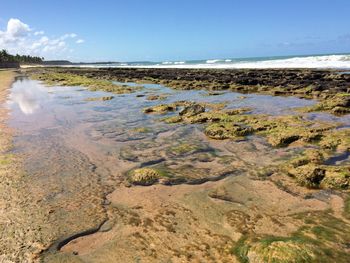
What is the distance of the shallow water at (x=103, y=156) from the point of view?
6809 millimetres

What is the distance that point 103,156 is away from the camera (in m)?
9.80

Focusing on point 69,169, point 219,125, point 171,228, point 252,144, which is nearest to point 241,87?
point 219,125

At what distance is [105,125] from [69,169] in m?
5.75

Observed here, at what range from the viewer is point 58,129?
13703mm

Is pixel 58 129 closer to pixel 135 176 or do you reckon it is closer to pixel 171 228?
pixel 135 176

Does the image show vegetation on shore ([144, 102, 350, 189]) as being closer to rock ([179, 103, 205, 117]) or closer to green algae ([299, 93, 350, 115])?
rock ([179, 103, 205, 117])

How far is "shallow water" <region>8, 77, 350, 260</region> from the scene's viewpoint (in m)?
6.81

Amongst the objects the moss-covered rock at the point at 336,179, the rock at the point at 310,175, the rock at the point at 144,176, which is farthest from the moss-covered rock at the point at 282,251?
the rock at the point at 144,176

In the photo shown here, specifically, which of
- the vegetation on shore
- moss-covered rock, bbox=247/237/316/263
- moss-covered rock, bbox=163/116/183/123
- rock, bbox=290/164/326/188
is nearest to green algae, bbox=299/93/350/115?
the vegetation on shore

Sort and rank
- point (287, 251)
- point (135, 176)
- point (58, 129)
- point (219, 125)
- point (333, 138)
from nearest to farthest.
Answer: point (287, 251)
point (135, 176)
point (333, 138)
point (219, 125)
point (58, 129)

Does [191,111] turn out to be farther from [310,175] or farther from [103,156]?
[310,175]

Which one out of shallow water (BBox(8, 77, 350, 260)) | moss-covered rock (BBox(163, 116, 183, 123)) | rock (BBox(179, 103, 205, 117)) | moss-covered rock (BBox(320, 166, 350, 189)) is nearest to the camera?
shallow water (BBox(8, 77, 350, 260))

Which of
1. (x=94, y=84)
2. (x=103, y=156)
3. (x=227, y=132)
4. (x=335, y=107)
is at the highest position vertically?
(x=335, y=107)

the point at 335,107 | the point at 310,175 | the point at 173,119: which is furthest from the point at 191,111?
the point at 310,175
